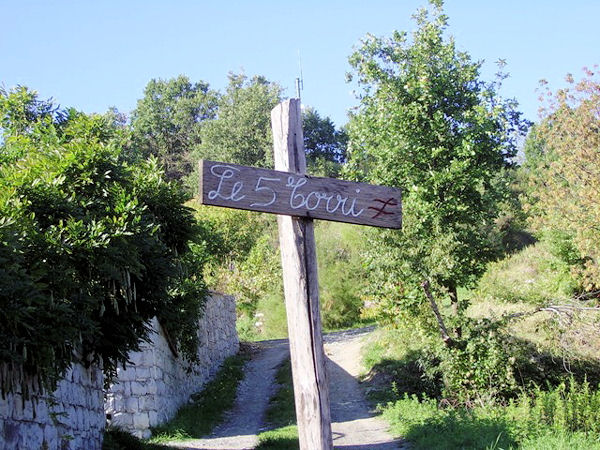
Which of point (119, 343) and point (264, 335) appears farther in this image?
point (264, 335)

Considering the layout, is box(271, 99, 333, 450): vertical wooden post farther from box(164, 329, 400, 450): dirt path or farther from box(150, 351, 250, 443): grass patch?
box(150, 351, 250, 443): grass patch

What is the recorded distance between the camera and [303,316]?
4.21 metres

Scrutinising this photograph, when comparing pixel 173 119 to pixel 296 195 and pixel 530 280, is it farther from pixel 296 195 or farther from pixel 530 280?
pixel 296 195

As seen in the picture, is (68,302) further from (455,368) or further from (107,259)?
(455,368)

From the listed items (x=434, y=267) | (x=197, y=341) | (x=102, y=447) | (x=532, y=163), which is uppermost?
(x=532, y=163)

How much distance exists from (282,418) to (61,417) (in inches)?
232

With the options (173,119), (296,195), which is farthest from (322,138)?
(296,195)

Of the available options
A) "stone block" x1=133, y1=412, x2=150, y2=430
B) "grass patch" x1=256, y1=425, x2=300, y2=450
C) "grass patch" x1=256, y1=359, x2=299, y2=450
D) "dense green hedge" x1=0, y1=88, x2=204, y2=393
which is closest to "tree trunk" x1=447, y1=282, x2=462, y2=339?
"grass patch" x1=256, y1=359, x2=299, y2=450

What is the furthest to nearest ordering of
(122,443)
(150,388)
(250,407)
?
1. (250,407)
2. (150,388)
3. (122,443)

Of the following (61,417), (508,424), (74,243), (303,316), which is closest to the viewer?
(303,316)

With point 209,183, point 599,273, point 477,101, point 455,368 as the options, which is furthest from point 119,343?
point 599,273

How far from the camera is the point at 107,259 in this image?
7449mm

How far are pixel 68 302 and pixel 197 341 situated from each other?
8912 millimetres

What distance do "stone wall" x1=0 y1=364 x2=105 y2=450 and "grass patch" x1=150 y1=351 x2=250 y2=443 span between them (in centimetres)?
209
